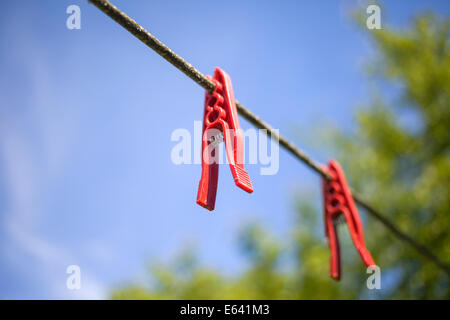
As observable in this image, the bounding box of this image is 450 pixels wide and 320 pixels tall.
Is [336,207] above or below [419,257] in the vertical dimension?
above

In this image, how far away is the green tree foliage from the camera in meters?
3.86

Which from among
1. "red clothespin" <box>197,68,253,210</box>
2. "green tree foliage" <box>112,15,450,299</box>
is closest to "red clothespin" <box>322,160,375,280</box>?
"red clothespin" <box>197,68,253,210</box>

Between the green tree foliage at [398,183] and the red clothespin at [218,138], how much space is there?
3.43m

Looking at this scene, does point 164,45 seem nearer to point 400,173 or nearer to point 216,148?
point 216,148

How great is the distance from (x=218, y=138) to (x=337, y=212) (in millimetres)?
1005

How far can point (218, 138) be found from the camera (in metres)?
1.34

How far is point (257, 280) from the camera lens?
5.95 m

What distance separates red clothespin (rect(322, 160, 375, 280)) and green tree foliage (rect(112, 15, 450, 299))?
2.40m

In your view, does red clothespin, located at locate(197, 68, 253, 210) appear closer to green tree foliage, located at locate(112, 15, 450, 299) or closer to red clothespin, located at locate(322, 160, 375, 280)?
red clothespin, located at locate(322, 160, 375, 280)

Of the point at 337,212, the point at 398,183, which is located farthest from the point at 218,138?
the point at 398,183

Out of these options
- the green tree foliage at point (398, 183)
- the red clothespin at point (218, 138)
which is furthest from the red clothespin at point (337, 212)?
the green tree foliage at point (398, 183)

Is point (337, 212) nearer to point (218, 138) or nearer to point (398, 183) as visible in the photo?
point (218, 138)
